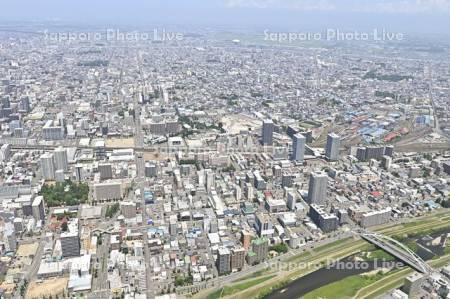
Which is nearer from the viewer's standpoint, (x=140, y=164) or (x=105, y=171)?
(x=105, y=171)

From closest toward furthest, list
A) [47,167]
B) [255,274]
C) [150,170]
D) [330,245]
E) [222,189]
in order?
[255,274] → [330,245] → [222,189] → [47,167] → [150,170]

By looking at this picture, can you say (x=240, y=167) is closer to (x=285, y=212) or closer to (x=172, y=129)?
(x=285, y=212)

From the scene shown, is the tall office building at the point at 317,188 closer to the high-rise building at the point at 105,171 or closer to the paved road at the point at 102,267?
the paved road at the point at 102,267

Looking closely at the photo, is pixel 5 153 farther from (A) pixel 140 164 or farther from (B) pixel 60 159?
(A) pixel 140 164

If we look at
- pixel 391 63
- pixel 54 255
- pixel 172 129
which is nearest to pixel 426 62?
pixel 391 63

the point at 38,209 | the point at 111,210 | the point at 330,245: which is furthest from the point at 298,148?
the point at 38,209

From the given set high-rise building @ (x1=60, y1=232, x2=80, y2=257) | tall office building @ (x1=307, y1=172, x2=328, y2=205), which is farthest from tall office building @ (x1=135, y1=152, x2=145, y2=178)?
tall office building @ (x1=307, y1=172, x2=328, y2=205)

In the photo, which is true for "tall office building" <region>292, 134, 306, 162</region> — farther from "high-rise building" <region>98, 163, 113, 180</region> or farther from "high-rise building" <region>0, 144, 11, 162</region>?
"high-rise building" <region>0, 144, 11, 162</region>
